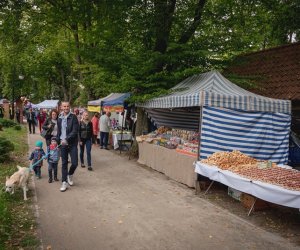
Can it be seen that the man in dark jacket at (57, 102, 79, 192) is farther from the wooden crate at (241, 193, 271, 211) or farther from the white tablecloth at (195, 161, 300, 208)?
the wooden crate at (241, 193, 271, 211)

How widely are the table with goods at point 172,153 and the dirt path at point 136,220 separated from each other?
43cm

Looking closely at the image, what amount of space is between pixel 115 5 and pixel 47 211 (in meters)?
7.29

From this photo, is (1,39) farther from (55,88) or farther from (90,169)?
(55,88)

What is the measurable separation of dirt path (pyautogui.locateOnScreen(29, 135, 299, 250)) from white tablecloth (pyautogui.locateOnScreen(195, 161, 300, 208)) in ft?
1.98

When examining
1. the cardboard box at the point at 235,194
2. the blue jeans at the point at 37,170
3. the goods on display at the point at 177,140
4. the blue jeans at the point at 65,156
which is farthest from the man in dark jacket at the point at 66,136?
the cardboard box at the point at 235,194

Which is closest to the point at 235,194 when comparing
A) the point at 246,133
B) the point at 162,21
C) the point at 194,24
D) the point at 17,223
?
the point at 246,133

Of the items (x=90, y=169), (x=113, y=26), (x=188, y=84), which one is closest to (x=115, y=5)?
(x=113, y=26)

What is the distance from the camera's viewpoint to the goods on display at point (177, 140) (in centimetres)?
948

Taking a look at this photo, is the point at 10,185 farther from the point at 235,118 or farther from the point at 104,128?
the point at 104,128

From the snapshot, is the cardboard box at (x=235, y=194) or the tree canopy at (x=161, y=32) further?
the tree canopy at (x=161, y=32)

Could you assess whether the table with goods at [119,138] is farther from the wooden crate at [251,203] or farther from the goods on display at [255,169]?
the wooden crate at [251,203]

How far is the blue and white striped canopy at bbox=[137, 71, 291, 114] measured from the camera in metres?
8.55

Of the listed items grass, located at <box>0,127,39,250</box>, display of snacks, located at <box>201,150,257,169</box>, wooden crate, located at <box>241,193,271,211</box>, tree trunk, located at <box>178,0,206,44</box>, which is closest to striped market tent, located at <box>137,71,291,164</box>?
display of snacks, located at <box>201,150,257,169</box>

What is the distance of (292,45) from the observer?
13.4 metres
